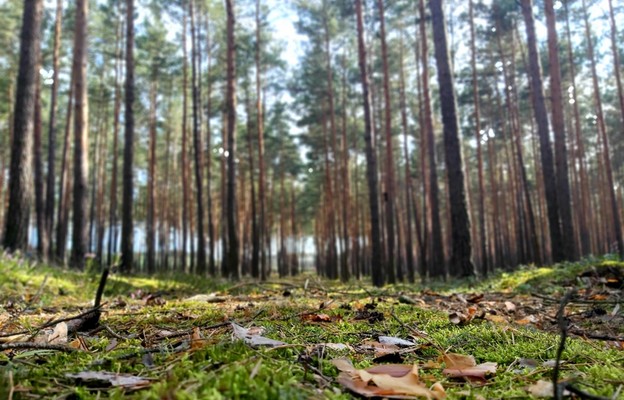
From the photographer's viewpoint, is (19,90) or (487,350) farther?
(19,90)

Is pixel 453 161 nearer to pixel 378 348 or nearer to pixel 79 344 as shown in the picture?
pixel 378 348

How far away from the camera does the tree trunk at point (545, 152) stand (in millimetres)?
10320

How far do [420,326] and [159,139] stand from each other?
34866 mm

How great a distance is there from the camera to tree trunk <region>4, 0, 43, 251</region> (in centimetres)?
693

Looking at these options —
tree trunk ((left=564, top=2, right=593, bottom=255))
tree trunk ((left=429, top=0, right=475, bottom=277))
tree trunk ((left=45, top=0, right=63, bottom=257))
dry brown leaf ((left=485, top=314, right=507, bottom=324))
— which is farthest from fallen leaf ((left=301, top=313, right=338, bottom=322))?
tree trunk ((left=564, top=2, right=593, bottom=255))

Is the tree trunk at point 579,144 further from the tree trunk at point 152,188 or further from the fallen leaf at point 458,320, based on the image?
the fallen leaf at point 458,320

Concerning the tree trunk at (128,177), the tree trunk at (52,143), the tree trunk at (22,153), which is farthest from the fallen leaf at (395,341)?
the tree trunk at (52,143)

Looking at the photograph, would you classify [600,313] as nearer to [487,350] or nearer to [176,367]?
[487,350]

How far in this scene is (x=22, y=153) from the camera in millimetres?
6996

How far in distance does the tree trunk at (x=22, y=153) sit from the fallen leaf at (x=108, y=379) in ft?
23.2

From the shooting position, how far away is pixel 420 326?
2.28 meters

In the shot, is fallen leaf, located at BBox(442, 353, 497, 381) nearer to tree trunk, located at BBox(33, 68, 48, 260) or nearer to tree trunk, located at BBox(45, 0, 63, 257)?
tree trunk, located at BBox(33, 68, 48, 260)

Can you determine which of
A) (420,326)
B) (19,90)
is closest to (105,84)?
(19,90)

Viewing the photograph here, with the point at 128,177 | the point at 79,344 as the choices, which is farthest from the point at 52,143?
the point at 79,344
